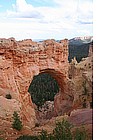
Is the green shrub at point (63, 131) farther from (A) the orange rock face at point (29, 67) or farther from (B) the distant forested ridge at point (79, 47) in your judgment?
(B) the distant forested ridge at point (79, 47)

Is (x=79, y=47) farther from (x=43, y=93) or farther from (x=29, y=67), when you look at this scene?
(x=43, y=93)

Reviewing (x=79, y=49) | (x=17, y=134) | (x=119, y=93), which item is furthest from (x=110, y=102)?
(x=17, y=134)

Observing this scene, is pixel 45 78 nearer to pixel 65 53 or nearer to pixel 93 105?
pixel 65 53

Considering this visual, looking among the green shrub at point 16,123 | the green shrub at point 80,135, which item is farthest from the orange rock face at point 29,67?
the green shrub at point 80,135

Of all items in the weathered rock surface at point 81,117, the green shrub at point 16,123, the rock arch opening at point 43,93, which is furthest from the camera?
the rock arch opening at point 43,93

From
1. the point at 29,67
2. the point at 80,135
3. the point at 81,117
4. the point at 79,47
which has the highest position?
the point at 79,47

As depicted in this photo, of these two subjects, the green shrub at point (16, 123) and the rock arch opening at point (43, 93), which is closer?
the green shrub at point (16, 123)

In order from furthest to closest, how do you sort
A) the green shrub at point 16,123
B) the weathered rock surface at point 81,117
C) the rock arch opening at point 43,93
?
the rock arch opening at point 43,93 < the weathered rock surface at point 81,117 < the green shrub at point 16,123

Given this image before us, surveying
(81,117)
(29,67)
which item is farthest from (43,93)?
(81,117)

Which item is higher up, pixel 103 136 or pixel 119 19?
pixel 119 19
